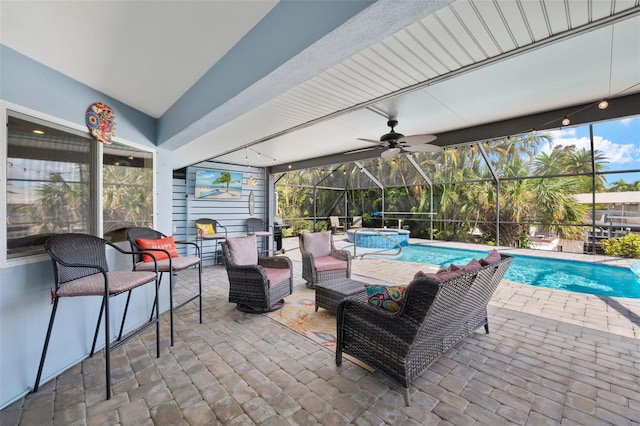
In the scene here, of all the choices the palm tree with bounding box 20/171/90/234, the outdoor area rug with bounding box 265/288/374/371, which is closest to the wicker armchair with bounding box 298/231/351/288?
the outdoor area rug with bounding box 265/288/374/371

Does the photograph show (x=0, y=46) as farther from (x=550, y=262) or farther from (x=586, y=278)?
(x=550, y=262)

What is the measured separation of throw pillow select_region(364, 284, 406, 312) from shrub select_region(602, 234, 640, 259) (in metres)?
8.53

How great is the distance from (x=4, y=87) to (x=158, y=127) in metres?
1.55

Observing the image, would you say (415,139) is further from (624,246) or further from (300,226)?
(300,226)

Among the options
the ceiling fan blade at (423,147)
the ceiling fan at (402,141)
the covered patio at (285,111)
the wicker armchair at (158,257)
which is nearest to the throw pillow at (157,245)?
the wicker armchair at (158,257)

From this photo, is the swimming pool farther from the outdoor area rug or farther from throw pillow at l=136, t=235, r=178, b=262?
throw pillow at l=136, t=235, r=178, b=262

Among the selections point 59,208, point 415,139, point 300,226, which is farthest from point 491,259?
point 300,226

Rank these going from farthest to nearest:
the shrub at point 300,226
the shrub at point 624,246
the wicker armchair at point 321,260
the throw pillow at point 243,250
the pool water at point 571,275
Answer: the shrub at point 300,226 → the shrub at point 624,246 → the pool water at point 571,275 → the wicker armchair at point 321,260 → the throw pillow at point 243,250

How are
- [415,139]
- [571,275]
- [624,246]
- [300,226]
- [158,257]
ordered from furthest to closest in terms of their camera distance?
[300,226]
[624,246]
[571,275]
[415,139]
[158,257]

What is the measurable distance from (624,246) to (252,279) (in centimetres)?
937

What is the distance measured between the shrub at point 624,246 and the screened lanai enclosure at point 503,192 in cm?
13

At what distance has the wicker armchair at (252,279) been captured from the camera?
3340 mm

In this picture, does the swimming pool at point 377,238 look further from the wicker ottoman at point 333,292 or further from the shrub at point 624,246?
the wicker ottoman at point 333,292

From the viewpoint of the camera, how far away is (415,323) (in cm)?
176
